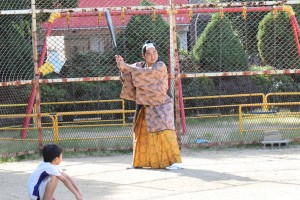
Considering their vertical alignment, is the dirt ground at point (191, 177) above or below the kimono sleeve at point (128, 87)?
below

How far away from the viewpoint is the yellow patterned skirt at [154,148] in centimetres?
995

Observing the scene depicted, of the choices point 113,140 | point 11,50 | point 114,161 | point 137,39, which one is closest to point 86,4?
point 137,39

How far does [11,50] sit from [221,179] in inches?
399

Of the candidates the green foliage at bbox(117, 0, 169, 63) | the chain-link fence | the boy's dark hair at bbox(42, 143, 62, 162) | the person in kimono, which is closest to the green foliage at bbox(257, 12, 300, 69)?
the chain-link fence

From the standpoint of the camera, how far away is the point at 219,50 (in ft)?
64.7

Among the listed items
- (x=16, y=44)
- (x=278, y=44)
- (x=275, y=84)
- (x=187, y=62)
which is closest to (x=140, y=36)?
(x=187, y=62)

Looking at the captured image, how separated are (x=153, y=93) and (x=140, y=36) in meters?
9.76

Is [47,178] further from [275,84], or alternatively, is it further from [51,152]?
[275,84]

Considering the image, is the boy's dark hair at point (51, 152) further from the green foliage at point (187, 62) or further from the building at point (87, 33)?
the building at point (87, 33)

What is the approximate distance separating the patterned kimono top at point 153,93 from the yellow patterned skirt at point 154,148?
0.40 feet

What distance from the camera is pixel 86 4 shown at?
69.9ft

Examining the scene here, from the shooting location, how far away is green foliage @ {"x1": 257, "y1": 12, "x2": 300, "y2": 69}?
18.7 meters

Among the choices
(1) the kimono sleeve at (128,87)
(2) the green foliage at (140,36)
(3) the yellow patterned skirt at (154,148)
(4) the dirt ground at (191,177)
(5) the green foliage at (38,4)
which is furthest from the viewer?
(2) the green foliage at (140,36)

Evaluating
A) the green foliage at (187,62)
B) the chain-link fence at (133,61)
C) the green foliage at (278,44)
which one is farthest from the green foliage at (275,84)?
the green foliage at (187,62)
